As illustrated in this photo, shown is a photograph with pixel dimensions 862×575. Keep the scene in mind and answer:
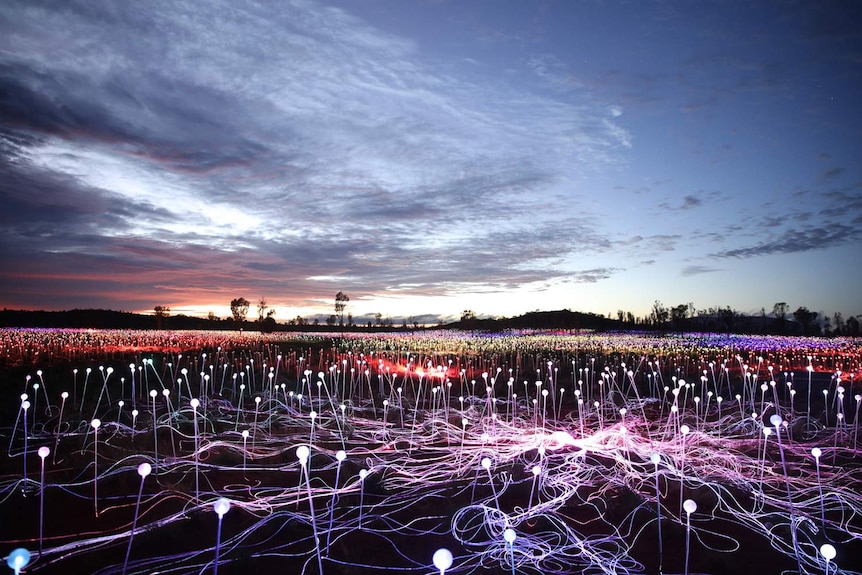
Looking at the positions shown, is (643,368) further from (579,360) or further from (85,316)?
(85,316)

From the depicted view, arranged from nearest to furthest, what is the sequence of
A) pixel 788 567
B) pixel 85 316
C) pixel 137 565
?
pixel 137 565 → pixel 788 567 → pixel 85 316

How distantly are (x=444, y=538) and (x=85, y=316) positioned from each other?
6056cm

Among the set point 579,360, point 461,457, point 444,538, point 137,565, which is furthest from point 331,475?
point 579,360

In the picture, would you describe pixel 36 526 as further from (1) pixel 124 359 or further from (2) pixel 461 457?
(1) pixel 124 359

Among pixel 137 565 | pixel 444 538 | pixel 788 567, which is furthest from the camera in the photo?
pixel 444 538

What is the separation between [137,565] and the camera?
3992 millimetres

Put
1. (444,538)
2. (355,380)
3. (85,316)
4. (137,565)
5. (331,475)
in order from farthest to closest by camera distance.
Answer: (85,316) → (355,380) → (331,475) → (444,538) → (137,565)

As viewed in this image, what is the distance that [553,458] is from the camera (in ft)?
23.6

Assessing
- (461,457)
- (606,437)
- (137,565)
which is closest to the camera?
(137,565)

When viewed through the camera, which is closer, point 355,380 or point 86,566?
point 86,566

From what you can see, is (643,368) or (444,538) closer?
(444,538)

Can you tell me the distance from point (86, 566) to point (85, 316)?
59430 mm

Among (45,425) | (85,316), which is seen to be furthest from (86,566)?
(85,316)

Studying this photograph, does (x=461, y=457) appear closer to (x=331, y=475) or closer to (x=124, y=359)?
(x=331, y=475)
